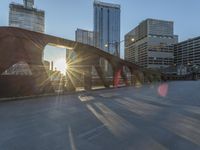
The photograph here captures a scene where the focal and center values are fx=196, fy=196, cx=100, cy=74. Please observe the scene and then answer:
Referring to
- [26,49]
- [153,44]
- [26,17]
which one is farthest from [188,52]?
[26,49]

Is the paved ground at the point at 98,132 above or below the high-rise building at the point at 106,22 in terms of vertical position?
below

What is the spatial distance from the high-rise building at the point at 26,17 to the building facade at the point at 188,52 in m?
70.7

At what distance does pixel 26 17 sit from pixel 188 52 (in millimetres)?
82918

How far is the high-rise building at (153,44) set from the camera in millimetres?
85812

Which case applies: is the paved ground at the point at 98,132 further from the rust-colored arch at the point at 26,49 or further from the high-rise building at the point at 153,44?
the high-rise building at the point at 153,44

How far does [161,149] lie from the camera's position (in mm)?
3473

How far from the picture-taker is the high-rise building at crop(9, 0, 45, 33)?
79162 millimetres

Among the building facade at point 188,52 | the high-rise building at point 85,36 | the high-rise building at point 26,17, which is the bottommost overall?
the high-rise building at point 85,36

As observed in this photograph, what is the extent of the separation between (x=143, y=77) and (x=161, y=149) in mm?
25665

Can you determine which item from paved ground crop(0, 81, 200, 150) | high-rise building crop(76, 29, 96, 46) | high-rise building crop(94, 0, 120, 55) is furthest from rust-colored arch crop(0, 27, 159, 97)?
high-rise building crop(94, 0, 120, 55)

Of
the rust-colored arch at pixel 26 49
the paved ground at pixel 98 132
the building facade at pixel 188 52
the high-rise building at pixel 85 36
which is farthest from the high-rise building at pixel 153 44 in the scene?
the paved ground at pixel 98 132

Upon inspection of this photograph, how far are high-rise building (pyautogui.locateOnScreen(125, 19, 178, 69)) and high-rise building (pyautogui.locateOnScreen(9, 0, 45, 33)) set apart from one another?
43169 mm

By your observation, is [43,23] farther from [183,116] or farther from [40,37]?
[183,116]

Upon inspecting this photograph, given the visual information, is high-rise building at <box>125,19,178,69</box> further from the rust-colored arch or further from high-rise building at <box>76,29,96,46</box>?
the rust-colored arch
